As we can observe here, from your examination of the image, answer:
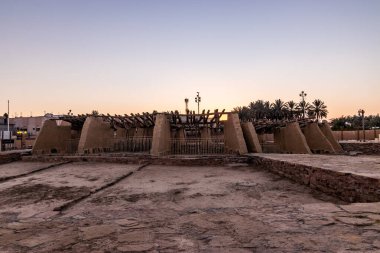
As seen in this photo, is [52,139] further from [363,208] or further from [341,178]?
[363,208]

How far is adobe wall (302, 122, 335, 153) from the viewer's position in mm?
17653

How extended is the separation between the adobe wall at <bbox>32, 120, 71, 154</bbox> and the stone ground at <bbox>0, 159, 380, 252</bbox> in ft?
31.3

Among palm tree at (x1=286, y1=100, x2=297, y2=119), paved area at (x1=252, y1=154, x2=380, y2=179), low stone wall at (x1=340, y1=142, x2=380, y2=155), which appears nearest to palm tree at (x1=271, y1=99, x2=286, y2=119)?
palm tree at (x1=286, y1=100, x2=297, y2=119)

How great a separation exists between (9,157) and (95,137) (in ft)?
15.8

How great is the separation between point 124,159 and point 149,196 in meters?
7.61

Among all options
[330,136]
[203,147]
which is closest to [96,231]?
[203,147]

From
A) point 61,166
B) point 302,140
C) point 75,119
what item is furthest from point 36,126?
point 302,140

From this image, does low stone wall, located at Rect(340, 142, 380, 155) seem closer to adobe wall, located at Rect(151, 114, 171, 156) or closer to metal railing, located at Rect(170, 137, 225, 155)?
metal railing, located at Rect(170, 137, 225, 155)

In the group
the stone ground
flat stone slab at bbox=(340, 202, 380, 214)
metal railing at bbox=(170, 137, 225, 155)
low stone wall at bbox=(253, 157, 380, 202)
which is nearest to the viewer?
the stone ground

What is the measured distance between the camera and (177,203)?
6.28 m

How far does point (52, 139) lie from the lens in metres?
18.1

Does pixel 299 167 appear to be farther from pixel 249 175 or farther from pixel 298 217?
pixel 298 217

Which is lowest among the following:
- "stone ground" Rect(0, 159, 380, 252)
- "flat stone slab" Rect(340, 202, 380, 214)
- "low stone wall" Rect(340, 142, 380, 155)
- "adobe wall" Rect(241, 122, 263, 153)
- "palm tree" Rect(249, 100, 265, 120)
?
"stone ground" Rect(0, 159, 380, 252)

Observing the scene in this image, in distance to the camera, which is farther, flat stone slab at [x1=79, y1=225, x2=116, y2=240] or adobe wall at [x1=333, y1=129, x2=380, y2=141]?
adobe wall at [x1=333, y1=129, x2=380, y2=141]
